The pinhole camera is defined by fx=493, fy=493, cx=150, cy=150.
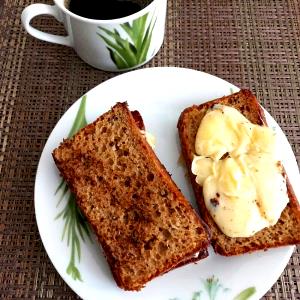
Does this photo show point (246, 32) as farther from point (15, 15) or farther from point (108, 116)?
point (15, 15)

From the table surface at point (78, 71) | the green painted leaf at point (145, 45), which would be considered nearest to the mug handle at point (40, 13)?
the table surface at point (78, 71)

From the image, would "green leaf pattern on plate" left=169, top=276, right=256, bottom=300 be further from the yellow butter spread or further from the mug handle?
the mug handle

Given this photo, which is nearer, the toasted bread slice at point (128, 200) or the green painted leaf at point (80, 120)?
the toasted bread slice at point (128, 200)

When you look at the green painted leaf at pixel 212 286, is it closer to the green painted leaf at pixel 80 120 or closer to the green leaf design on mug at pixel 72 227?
the green leaf design on mug at pixel 72 227

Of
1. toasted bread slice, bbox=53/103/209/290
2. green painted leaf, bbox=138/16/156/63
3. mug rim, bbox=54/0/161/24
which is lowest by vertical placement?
toasted bread slice, bbox=53/103/209/290

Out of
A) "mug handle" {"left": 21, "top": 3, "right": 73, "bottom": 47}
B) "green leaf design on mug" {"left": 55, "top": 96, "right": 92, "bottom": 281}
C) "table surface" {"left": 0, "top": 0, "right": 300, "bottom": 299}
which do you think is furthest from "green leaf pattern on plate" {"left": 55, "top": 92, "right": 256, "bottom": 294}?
"mug handle" {"left": 21, "top": 3, "right": 73, "bottom": 47}

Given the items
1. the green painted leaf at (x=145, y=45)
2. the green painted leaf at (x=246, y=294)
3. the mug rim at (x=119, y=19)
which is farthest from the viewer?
the green painted leaf at (x=145, y=45)

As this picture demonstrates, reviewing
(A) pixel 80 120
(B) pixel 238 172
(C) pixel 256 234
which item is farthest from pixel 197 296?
(A) pixel 80 120
